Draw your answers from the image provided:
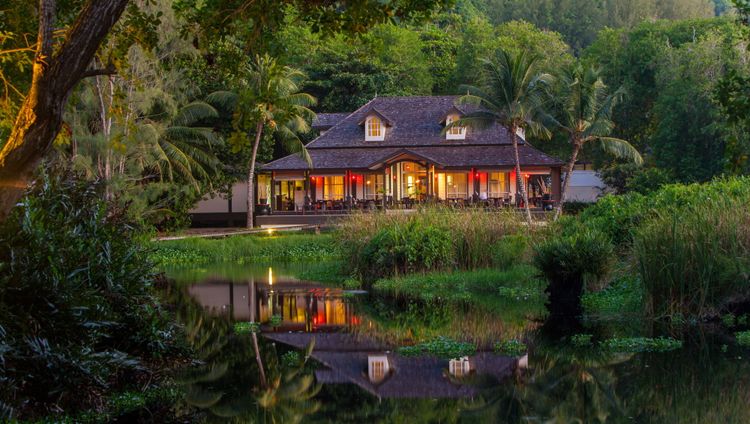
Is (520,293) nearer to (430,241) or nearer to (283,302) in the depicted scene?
(430,241)

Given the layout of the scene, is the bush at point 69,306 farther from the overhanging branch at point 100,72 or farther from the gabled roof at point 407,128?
the gabled roof at point 407,128

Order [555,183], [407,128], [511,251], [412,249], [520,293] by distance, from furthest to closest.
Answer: [407,128]
[555,183]
[412,249]
[511,251]
[520,293]

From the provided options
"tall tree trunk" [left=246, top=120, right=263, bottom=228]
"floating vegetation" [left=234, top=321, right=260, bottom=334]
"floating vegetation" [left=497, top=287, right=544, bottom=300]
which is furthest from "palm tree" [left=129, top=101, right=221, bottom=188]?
"floating vegetation" [left=234, top=321, right=260, bottom=334]

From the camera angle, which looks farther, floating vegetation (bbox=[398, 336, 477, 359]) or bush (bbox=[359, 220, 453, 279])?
bush (bbox=[359, 220, 453, 279])

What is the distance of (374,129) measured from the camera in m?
46.2

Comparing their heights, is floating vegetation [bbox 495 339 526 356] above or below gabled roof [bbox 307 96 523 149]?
below

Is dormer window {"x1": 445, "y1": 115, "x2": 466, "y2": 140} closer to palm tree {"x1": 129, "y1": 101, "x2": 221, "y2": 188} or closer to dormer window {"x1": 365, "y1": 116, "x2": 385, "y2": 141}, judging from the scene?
dormer window {"x1": 365, "y1": 116, "x2": 385, "y2": 141}

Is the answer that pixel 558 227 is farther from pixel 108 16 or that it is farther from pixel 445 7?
pixel 108 16

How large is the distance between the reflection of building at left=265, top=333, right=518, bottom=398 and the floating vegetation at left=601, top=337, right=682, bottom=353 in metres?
1.56

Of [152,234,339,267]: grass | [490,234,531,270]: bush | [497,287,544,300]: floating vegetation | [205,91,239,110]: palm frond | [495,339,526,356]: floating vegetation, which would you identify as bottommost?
[495,339,526,356]: floating vegetation

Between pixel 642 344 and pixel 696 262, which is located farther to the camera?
pixel 696 262

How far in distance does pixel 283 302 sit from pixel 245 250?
42.4ft

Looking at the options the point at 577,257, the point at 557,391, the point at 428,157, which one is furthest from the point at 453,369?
the point at 428,157

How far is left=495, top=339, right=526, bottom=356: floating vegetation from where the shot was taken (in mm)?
12852
